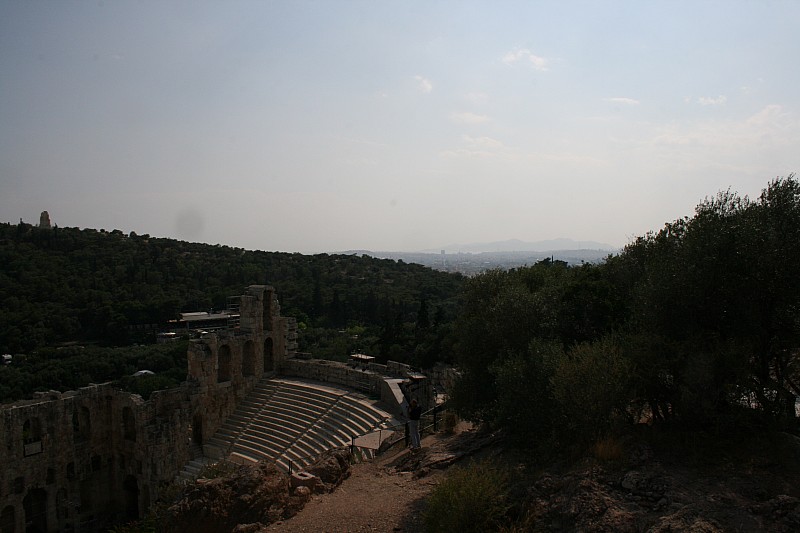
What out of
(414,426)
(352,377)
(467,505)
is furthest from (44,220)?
(467,505)

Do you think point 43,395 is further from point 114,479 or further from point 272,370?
point 272,370

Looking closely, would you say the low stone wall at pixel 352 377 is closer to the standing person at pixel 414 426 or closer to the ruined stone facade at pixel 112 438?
the ruined stone facade at pixel 112 438

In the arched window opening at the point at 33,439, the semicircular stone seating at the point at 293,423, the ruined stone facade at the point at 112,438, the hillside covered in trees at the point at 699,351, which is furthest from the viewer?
the arched window opening at the point at 33,439

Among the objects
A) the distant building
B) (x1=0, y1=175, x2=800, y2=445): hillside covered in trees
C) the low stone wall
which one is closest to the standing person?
(x1=0, y1=175, x2=800, y2=445): hillside covered in trees

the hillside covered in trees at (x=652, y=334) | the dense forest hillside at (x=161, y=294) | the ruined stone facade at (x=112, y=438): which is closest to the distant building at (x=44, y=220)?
the dense forest hillside at (x=161, y=294)

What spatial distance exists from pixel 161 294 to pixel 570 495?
53.2 m

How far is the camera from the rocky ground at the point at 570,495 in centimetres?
773

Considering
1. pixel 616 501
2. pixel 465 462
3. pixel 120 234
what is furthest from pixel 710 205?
pixel 120 234

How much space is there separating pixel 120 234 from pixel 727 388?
7528cm

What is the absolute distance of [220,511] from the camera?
1038 centimetres

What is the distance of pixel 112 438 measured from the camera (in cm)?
2295

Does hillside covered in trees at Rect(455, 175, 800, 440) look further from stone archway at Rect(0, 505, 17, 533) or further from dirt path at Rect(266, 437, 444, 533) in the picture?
stone archway at Rect(0, 505, 17, 533)

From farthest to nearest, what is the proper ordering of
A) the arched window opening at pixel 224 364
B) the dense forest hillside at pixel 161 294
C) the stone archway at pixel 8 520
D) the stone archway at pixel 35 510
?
the dense forest hillside at pixel 161 294
the arched window opening at pixel 224 364
the stone archway at pixel 35 510
the stone archway at pixel 8 520

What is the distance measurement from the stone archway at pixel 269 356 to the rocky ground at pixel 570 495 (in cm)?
1338
